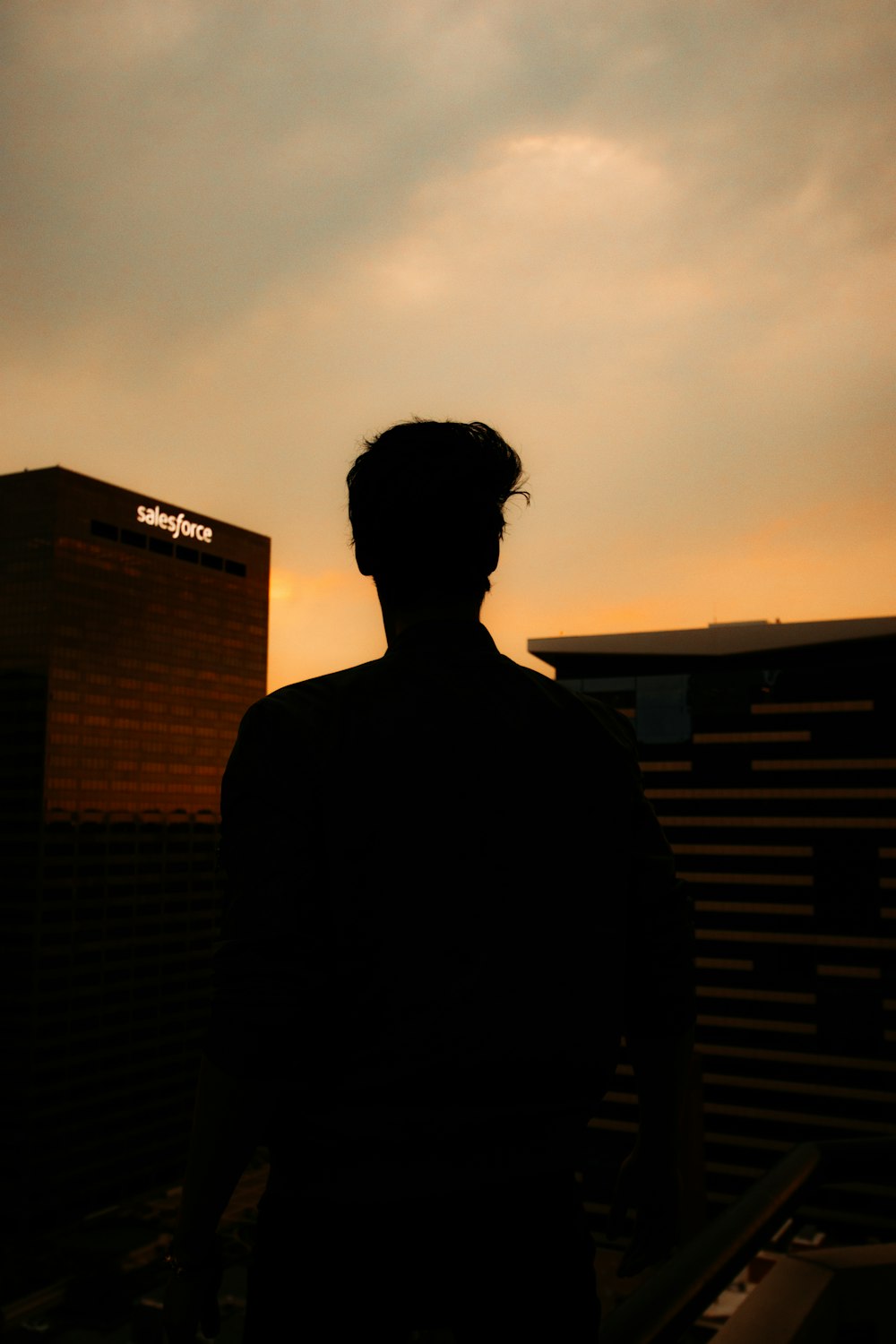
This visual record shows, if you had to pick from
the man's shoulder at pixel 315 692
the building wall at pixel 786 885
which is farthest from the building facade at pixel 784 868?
the man's shoulder at pixel 315 692

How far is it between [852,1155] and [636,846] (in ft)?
5.82

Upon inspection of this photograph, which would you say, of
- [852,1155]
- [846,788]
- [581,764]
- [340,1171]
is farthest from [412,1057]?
[846,788]

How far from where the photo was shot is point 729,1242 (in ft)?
5.85

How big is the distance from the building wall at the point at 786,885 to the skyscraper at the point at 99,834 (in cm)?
3478

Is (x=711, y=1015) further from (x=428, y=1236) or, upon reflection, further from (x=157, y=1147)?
(x=428, y=1236)

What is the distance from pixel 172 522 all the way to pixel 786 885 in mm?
57617

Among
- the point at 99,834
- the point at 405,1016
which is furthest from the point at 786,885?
the point at 405,1016

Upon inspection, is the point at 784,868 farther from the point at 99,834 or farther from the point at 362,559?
the point at 362,559

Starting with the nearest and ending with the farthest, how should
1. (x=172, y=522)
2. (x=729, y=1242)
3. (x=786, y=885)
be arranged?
1. (x=729, y=1242)
2. (x=786, y=885)
3. (x=172, y=522)

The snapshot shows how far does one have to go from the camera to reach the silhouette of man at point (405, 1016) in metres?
0.96

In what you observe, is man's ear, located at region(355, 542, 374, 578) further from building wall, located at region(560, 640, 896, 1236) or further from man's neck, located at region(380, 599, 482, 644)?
building wall, located at region(560, 640, 896, 1236)

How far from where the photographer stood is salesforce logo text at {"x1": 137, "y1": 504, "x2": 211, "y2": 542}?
8194 centimetres

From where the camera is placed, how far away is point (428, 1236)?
99 centimetres

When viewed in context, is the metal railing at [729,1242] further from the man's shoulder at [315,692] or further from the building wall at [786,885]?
the building wall at [786,885]
